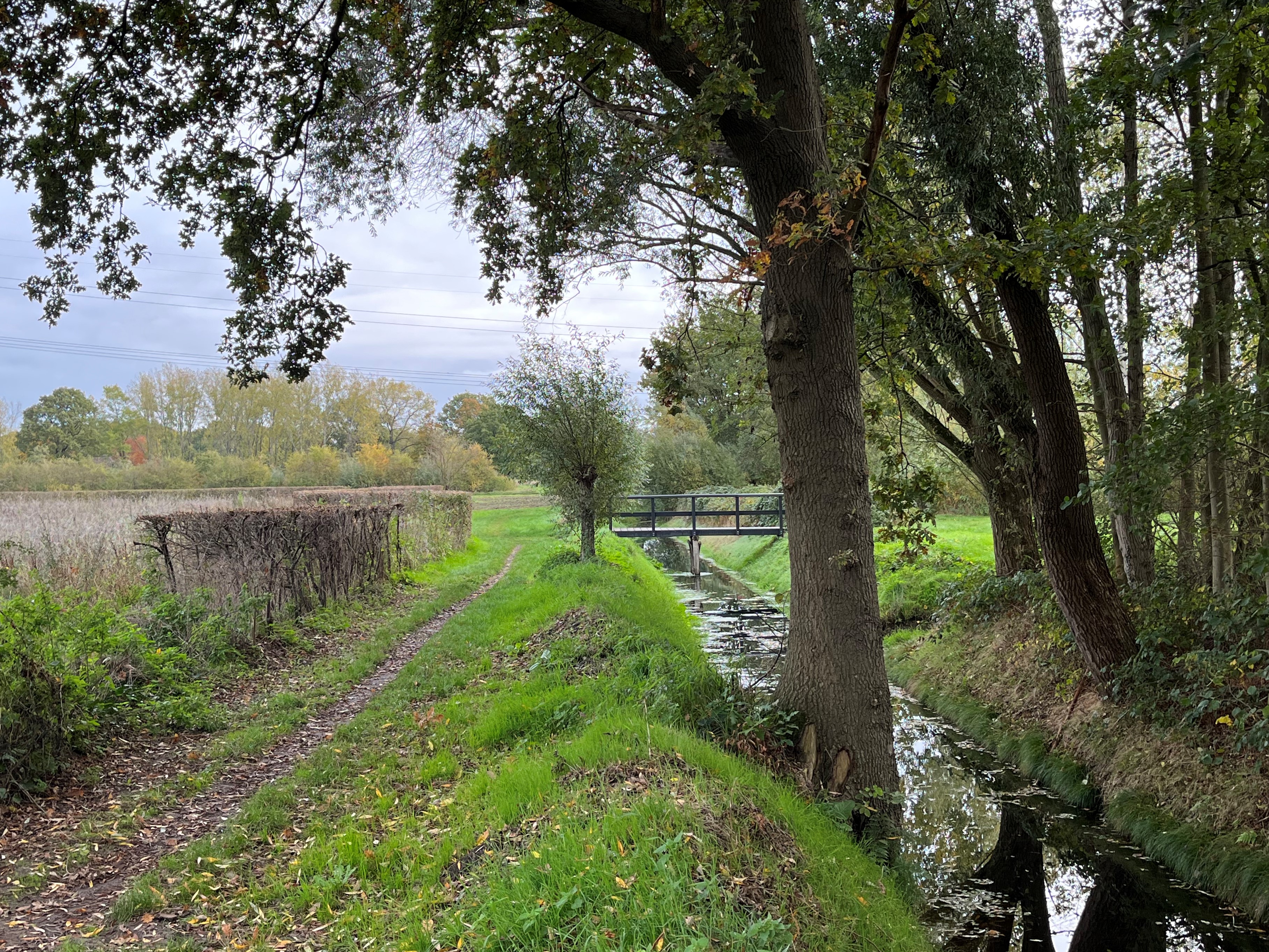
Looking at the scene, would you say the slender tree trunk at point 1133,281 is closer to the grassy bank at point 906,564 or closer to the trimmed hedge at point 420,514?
the grassy bank at point 906,564

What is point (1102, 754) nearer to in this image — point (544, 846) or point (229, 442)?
point (544, 846)

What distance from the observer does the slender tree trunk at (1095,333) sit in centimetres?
720

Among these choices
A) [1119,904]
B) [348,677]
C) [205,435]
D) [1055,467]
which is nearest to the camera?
[1119,904]

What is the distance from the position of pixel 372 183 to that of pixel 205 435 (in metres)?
42.3

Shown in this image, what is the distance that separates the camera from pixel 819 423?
545 centimetres

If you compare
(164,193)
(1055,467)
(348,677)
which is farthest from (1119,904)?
(164,193)

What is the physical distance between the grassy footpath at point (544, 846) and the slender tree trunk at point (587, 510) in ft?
31.3

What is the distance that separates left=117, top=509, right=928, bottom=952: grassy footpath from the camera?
3.41m

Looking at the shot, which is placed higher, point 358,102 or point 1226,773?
point 358,102

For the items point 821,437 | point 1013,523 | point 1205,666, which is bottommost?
point 1205,666

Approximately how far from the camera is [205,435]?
4494cm

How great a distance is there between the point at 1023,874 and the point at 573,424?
1277 cm

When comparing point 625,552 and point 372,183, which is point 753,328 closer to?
point 372,183

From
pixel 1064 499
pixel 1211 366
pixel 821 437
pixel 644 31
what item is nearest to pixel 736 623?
pixel 1064 499
